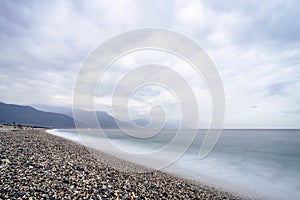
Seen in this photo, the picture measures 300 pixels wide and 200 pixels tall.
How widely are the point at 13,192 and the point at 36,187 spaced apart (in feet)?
2.20

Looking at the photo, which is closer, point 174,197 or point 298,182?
point 174,197

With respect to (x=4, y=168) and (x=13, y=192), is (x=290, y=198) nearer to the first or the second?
(x=13, y=192)

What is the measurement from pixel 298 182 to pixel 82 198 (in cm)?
2057

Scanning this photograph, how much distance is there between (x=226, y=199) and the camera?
8844mm

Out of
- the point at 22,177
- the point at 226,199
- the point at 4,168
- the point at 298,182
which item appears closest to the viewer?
the point at 22,177

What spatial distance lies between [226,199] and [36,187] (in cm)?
864

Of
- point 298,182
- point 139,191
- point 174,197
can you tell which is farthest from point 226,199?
point 298,182

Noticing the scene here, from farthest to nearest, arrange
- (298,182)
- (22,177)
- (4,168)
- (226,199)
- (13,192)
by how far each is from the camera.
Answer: (298,182) < (226,199) < (4,168) < (22,177) < (13,192)

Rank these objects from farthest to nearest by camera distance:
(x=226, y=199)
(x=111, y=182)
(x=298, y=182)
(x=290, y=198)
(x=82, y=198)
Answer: (x=298, y=182), (x=290, y=198), (x=226, y=199), (x=111, y=182), (x=82, y=198)

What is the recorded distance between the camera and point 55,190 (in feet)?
19.6

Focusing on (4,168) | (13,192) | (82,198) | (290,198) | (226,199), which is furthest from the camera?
(290,198)

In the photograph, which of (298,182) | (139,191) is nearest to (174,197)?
(139,191)

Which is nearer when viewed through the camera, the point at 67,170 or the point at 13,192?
the point at 13,192

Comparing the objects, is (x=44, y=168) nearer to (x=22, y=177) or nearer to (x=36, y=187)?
(x=22, y=177)
